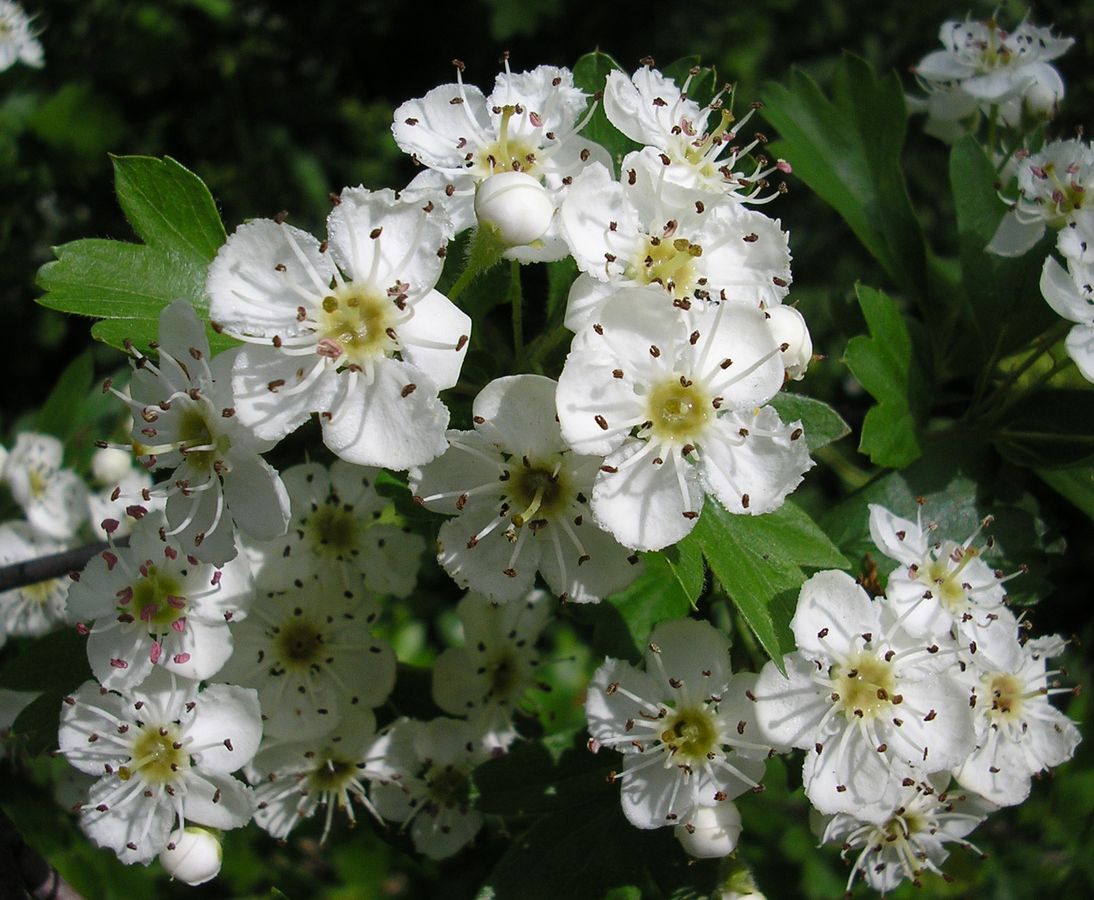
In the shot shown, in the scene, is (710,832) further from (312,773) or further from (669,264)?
(669,264)

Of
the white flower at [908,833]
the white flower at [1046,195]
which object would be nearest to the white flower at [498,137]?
the white flower at [1046,195]

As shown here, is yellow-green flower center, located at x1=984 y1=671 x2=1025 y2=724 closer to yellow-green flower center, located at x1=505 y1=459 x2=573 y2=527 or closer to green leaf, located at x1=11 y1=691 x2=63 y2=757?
yellow-green flower center, located at x1=505 y1=459 x2=573 y2=527

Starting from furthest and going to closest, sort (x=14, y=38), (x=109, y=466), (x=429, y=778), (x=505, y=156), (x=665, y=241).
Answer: (x=14, y=38) → (x=109, y=466) → (x=429, y=778) → (x=505, y=156) → (x=665, y=241)

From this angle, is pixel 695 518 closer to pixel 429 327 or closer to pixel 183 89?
pixel 429 327

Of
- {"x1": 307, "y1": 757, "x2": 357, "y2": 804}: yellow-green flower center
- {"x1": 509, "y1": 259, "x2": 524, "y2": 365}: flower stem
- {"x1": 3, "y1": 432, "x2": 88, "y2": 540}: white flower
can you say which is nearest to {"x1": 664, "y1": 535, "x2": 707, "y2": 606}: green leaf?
{"x1": 509, "y1": 259, "x2": 524, "y2": 365}: flower stem

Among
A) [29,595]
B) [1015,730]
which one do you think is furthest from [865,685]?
[29,595]

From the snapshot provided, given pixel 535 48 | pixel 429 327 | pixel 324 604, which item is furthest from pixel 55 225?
pixel 429 327
